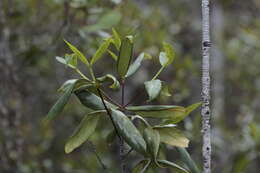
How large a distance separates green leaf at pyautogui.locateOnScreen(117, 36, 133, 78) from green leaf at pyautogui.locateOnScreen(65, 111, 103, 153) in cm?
14

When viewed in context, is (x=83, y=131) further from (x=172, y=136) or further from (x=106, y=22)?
(x=106, y=22)

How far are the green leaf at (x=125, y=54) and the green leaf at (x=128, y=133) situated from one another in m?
0.12

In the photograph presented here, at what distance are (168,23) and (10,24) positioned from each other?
4.45ft

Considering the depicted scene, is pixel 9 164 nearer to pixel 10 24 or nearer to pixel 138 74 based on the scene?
pixel 10 24

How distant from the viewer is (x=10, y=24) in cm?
278

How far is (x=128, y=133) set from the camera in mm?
1066

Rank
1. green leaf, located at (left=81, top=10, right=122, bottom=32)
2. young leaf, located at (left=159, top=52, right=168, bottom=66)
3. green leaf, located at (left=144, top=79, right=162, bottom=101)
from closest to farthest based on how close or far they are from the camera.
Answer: green leaf, located at (left=144, top=79, right=162, bottom=101) → young leaf, located at (left=159, top=52, right=168, bottom=66) → green leaf, located at (left=81, top=10, right=122, bottom=32)

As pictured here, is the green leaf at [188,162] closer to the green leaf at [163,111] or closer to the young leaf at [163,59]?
the green leaf at [163,111]

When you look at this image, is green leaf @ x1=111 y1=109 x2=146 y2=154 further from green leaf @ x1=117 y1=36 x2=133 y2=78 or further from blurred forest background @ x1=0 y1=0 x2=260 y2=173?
blurred forest background @ x1=0 y1=0 x2=260 y2=173

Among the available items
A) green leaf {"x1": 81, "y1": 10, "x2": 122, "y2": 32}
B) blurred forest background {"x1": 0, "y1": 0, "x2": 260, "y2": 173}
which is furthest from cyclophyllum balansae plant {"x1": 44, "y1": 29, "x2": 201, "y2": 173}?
green leaf {"x1": 81, "y1": 10, "x2": 122, "y2": 32}

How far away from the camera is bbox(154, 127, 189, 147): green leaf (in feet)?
3.59

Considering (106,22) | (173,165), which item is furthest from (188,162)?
(106,22)

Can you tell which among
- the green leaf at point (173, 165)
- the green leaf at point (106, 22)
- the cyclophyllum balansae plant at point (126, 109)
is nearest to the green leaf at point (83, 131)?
the cyclophyllum balansae plant at point (126, 109)

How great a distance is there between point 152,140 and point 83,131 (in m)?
0.19
